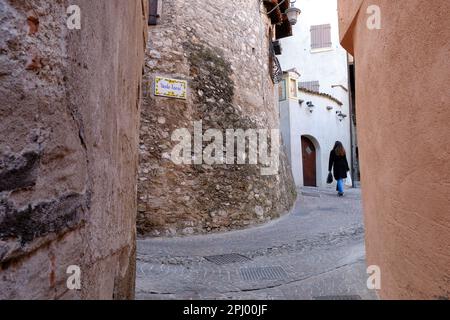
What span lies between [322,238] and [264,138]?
302 centimetres

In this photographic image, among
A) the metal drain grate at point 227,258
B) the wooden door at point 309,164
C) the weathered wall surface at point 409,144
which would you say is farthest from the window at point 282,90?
the weathered wall surface at point 409,144

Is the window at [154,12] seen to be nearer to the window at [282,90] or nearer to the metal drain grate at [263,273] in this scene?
the metal drain grate at [263,273]

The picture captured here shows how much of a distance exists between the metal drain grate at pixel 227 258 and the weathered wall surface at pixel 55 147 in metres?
2.78

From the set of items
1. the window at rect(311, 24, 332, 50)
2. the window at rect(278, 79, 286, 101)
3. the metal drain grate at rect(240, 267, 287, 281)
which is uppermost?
the window at rect(311, 24, 332, 50)

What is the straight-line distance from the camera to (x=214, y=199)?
6.06m

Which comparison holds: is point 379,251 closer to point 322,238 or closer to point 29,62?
point 29,62

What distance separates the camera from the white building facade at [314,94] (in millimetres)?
14164

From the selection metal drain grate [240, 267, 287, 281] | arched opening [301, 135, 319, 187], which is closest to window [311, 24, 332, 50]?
arched opening [301, 135, 319, 187]

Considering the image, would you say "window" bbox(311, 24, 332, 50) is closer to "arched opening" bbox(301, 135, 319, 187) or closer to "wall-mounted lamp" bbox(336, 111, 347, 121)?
"wall-mounted lamp" bbox(336, 111, 347, 121)

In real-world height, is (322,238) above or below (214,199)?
below

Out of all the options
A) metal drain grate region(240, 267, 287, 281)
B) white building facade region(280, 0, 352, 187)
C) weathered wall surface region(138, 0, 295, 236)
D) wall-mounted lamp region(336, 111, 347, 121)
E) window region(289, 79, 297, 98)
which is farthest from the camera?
wall-mounted lamp region(336, 111, 347, 121)

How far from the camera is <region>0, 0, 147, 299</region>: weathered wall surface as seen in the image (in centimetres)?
72

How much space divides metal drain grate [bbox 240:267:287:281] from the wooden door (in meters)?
12.1
